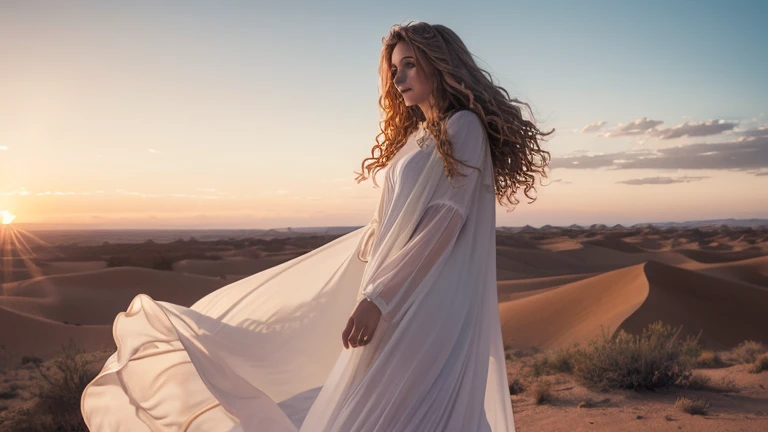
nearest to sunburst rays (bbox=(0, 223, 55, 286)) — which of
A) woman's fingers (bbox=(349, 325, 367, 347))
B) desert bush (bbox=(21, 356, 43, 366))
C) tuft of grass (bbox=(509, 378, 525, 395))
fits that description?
desert bush (bbox=(21, 356, 43, 366))

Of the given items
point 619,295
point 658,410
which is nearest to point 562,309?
point 619,295

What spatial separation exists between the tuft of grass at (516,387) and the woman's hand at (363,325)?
4.76 m

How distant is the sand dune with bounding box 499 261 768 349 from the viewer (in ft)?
36.8

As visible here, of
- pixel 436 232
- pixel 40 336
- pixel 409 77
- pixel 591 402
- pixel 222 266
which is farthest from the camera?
pixel 222 266

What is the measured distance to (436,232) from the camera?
2.36 metres

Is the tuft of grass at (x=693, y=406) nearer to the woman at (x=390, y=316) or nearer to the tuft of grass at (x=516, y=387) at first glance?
the tuft of grass at (x=516, y=387)

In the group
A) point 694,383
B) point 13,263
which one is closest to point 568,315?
point 694,383

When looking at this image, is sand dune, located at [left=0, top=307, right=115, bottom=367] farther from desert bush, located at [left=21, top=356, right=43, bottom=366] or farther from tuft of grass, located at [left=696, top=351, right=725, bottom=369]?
tuft of grass, located at [left=696, top=351, right=725, bottom=369]

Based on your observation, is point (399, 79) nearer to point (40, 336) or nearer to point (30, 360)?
point (30, 360)

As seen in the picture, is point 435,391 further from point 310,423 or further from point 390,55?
point 390,55

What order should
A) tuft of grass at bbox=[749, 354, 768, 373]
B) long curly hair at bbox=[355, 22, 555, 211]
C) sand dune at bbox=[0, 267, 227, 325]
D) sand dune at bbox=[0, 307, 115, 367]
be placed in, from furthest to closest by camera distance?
sand dune at bbox=[0, 267, 227, 325], sand dune at bbox=[0, 307, 115, 367], tuft of grass at bbox=[749, 354, 768, 373], long curly hair at bbox=[355, 22, 555, 211]

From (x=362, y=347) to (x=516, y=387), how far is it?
4.89 metres

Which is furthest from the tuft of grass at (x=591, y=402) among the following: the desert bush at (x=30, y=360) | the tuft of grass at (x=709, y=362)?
the desert bush at (x=30, y=360)

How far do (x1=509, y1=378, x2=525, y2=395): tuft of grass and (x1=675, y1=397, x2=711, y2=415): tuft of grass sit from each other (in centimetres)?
178
